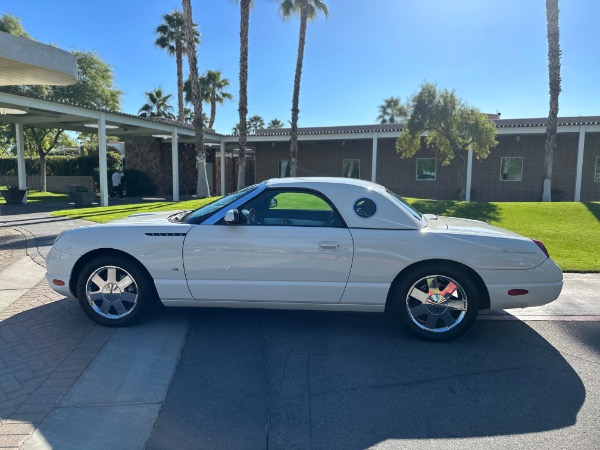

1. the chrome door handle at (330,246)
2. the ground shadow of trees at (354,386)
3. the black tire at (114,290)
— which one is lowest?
the ground shadow of trees at (354,386)

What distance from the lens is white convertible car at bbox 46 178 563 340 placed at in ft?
13.3

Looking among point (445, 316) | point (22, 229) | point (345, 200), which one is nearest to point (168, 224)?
point (345, 200)

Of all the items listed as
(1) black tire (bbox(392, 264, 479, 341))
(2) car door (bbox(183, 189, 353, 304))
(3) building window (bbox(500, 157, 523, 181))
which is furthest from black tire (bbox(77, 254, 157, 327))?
(3) building window (bbox(500, 157, 523, 181))

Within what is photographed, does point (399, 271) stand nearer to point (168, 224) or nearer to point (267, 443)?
point (267, 443)

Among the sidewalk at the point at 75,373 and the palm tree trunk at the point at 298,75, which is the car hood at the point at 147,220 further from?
the palm tree trunk at the point at 298,75

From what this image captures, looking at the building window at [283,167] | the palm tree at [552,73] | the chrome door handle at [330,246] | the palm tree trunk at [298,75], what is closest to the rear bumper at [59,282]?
the chrome door handle at [330,246]

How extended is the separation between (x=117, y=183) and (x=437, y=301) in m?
23.8

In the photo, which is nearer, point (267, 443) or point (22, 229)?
point (267, 443)

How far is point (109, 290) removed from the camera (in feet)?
14.3

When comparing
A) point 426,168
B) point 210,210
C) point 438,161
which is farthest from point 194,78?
point 210,210

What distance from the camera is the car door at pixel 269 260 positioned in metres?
4.09

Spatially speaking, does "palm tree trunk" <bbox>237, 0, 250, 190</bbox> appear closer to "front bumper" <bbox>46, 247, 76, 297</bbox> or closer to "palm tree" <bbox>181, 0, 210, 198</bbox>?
"palm tree" <bbox>181, 0, 210, 198</bbox>

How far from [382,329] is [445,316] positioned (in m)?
0.69

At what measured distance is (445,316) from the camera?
163 inches
